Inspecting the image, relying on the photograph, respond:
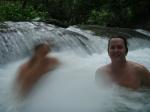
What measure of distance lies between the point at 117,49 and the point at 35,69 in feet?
4.54

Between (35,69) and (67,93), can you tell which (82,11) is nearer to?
(67,93)

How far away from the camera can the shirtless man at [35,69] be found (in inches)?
198

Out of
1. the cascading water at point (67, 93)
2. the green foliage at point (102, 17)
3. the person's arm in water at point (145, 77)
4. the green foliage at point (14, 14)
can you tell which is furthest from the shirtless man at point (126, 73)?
the green foliage at point (102, 17)

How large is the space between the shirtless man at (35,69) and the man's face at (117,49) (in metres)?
1.10

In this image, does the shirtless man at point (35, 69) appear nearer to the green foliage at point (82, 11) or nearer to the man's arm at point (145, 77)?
the man's arm at point (145, 77)

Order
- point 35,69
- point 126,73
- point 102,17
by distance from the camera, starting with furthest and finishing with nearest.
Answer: point 102,17
point 35,69
point 126,73

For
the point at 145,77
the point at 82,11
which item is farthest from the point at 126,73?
the point at 82,11

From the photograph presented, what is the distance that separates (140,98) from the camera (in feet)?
15.6

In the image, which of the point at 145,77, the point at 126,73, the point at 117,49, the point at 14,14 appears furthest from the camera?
the point at 14,14

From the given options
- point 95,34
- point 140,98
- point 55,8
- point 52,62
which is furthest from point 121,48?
point 55,8

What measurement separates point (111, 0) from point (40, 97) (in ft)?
44.8

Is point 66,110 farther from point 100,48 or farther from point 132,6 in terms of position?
point 132,6

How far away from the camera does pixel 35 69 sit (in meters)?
5.09

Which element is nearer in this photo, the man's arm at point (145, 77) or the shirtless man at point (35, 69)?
the man's arm at point (145, 77)
